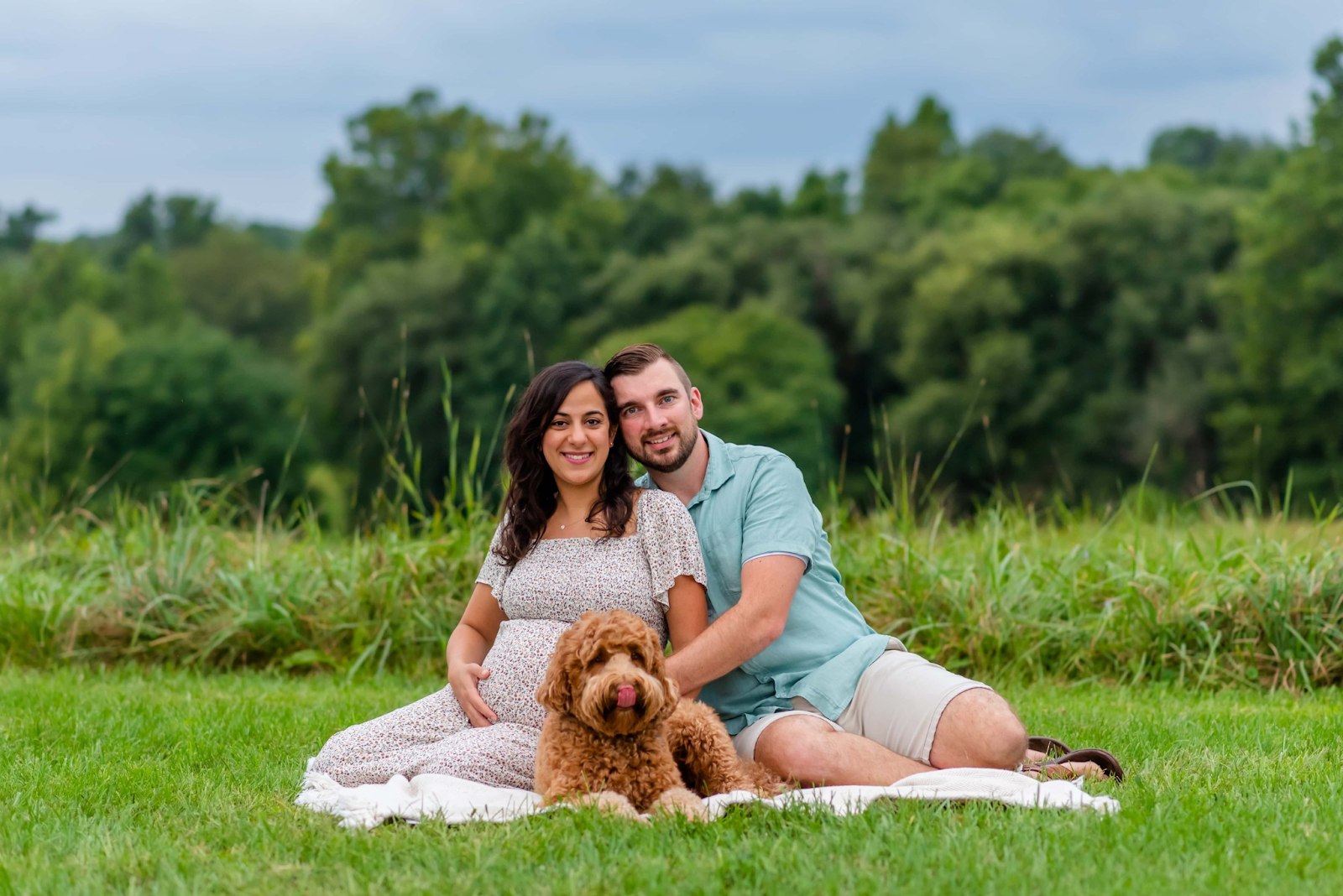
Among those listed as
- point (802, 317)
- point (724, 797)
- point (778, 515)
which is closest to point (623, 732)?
point (724, 797)

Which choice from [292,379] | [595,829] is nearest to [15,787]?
[595,829]

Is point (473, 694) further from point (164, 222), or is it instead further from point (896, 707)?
point (164, 222)

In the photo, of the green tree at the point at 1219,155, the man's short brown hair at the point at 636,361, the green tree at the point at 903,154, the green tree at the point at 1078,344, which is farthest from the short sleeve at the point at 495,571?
the green tree at the point at 903,154

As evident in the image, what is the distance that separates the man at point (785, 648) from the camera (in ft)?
13.9

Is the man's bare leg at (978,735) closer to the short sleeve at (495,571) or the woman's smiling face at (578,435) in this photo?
the woman's smiling face at (578,435)

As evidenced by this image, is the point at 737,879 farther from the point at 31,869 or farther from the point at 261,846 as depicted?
the point at 31,869

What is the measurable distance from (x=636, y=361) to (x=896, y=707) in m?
1.32

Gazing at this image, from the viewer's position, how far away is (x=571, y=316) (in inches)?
1670

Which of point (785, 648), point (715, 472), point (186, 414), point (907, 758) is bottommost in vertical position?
point (186, 414)

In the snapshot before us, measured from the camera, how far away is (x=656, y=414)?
4.47m

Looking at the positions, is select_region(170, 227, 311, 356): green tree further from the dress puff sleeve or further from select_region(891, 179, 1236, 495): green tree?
the dress puff sleeve

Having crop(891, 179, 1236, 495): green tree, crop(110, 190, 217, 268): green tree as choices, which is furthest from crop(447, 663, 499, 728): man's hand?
crop(110, 190, 217, 268): green tree

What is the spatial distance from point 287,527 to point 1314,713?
5.88 m

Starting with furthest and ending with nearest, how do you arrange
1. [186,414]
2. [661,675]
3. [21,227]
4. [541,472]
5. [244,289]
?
[21,227] < [244,289] < [186,414] < [541,472] < [661,675]
